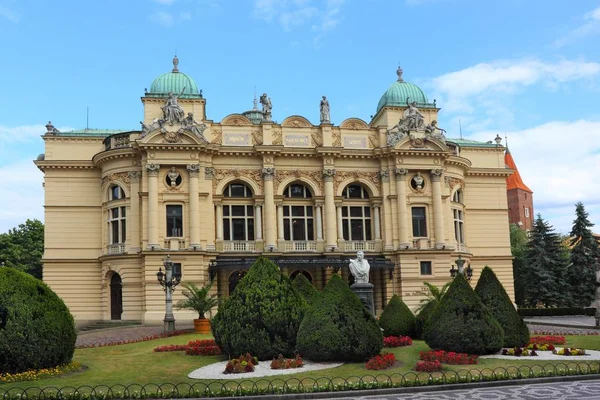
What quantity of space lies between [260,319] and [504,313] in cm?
882

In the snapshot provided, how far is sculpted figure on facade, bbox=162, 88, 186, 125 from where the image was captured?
151 feet

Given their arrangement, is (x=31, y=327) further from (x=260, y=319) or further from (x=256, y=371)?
(x=260, y=319)

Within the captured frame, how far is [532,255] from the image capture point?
6209 centimetres

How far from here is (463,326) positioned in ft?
70.5

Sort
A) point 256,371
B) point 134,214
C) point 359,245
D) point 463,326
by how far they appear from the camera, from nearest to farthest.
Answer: point 256,371 → point 463,326 → point 134,214 → point 359,245

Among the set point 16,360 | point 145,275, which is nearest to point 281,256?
point 145,275

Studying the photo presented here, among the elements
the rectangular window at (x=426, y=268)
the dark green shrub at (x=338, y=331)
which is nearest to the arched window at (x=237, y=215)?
A: the rectangular window at (x=426, y=268)

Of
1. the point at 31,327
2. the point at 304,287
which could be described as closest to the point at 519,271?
the point at 304,287

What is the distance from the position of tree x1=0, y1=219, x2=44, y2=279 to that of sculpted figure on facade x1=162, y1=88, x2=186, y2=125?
27.3 meters

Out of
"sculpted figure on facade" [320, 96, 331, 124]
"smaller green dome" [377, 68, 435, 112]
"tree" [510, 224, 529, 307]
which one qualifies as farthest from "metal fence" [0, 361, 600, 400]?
"tree" [510, 224, 529, 307]

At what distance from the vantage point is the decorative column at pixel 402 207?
160 ft

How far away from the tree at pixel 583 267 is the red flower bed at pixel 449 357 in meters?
43.7

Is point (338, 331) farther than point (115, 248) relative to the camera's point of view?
No

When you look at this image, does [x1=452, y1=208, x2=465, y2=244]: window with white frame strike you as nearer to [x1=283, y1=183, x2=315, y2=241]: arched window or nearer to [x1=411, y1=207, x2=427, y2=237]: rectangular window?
[x1=411, y1=207, x2=427, y2=237]: rectangular window
